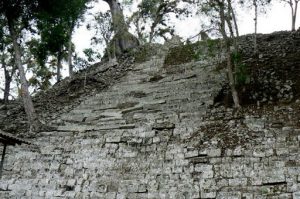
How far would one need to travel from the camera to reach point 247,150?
34.3 feet

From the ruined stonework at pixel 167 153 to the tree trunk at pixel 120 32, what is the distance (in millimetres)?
7632

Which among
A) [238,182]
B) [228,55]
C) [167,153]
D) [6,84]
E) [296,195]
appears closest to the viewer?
[296,195]

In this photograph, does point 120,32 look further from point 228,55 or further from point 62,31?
point 228,55

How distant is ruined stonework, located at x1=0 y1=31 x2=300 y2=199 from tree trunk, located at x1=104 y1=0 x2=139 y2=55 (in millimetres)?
7632

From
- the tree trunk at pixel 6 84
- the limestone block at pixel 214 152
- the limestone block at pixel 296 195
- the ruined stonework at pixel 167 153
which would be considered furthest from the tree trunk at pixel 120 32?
the limestone block at pixel 296 195

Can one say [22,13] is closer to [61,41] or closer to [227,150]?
[61,41]

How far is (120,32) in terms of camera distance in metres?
22.1

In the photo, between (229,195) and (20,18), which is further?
(20,18)

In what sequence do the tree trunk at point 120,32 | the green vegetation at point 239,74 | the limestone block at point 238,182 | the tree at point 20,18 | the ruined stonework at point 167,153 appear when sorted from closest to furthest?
the limestone block at point 238,182, the ruined stonework at point 167,153, the green vegetation at point 239,74, the tree at point 20,18, the tree trunk at point 120,32

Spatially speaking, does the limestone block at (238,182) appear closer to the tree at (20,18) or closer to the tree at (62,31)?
the tree at (20,18)

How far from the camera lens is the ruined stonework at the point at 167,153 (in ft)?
32.0

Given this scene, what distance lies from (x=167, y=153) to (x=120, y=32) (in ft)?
39.7

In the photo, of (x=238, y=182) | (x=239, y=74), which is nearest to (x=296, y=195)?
(x=238, y=182)

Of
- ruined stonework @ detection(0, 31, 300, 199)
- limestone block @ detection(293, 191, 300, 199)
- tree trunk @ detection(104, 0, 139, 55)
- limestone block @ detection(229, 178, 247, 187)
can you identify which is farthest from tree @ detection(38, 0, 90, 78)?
limestone block @ detection(293, 191, 300, 199)
